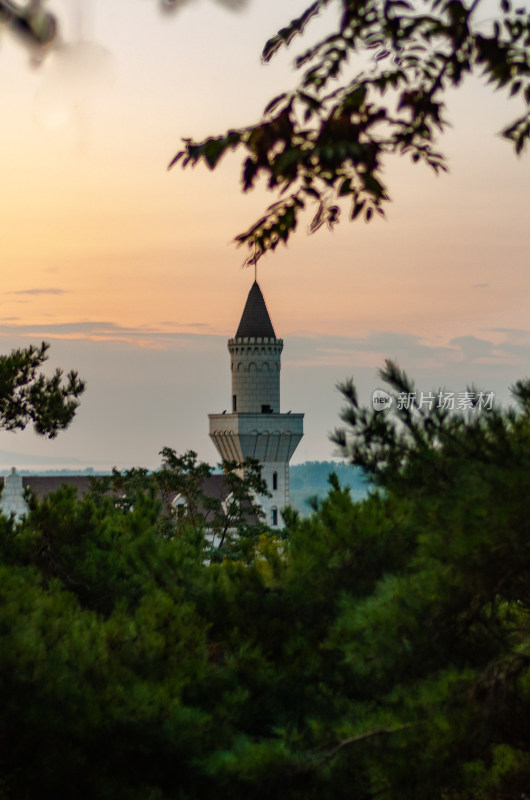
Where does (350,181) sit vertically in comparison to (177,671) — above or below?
above

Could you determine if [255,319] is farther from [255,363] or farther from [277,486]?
[277,486]

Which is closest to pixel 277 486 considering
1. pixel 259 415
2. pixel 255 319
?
pixel 259 415

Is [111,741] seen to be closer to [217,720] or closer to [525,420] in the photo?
[217,720]

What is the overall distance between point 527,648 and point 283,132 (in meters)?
3.93

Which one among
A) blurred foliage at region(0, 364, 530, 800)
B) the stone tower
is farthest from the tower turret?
blurred foliage at region(0, 364, 530, 800)

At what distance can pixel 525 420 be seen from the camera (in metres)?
6.09

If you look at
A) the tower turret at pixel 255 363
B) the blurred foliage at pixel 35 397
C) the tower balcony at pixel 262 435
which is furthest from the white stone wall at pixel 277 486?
the blurred foliage at pixel 35 397

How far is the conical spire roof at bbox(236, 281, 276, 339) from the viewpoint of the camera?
6875 cm

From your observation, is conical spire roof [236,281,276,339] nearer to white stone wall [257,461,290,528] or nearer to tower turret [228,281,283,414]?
tower turret [228,281,283,414]

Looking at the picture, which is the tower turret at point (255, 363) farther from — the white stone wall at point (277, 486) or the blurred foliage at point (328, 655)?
the blurred foliage at point (328, 655)

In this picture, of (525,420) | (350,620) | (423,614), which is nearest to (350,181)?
(525,420)

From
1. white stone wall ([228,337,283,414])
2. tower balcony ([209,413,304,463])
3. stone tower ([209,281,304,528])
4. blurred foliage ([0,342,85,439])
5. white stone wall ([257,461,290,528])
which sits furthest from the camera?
white stone wall ([228,337,283,414])

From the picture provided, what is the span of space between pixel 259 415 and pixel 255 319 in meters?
7.19

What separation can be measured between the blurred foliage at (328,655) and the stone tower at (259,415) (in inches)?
2269
